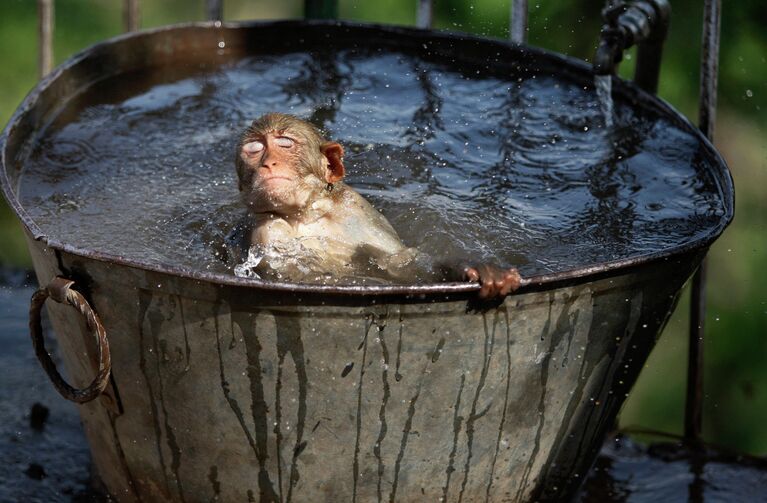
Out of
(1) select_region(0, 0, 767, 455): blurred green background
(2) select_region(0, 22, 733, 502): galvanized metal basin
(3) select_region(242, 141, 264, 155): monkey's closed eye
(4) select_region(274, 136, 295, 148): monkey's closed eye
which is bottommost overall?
(1) select_region(0, 0, 767, 455): blurred green background

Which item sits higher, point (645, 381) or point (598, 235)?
→ point (598, 235)

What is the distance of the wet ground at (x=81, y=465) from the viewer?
359 centimetres

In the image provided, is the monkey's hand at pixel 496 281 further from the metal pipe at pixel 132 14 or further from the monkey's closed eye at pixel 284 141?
the metal pipe at pixel 132 14

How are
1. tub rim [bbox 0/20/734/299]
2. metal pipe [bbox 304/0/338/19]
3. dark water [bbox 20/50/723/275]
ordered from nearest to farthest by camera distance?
1. tub rim [bbox 0/20/734/299]
2. dark water [bbox 20/50/723/275]
3. metal pipe [bbox 304/0/338/19]

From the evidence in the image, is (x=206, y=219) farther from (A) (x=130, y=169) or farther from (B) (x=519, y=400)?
(B) (x=519, y=400)

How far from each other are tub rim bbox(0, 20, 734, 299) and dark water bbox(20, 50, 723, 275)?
0.25 feet

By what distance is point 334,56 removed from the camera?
461 cm

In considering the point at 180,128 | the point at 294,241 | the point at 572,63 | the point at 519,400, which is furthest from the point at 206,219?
the point at 572,63

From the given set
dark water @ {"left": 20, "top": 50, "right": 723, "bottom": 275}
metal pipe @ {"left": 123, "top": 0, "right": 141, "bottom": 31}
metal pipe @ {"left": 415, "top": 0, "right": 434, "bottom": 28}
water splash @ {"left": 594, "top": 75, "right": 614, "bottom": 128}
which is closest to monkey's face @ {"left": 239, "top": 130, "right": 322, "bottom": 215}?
dark water @ {"left": 20, "top": 50, "right": 723, "bottom": 275}

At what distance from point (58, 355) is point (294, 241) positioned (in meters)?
2.07

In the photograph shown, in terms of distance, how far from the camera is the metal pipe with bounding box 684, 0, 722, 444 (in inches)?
157

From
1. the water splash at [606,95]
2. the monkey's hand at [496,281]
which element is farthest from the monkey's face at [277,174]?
the water splash at [606,95]

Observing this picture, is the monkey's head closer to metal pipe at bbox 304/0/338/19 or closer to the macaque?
the macaque

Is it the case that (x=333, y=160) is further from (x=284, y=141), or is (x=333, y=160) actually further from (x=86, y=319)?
(x=86, y=319)
